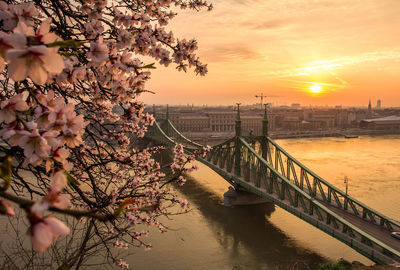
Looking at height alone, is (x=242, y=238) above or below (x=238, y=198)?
below

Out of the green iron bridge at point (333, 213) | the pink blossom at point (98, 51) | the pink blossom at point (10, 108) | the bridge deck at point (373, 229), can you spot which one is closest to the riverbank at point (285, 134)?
the green iron bridge at point (333, 213)

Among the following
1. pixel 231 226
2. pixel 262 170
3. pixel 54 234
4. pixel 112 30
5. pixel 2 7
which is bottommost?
pixel 231 226

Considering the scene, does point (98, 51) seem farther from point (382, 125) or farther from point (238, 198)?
point (382, 125)

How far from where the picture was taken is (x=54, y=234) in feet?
2.80

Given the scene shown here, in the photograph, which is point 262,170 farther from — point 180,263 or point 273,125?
point 273,125

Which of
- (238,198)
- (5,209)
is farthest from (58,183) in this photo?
(238,198)

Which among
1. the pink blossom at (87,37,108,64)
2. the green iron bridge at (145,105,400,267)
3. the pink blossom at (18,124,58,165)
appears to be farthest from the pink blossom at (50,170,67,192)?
the green iron bridge at (145,105,400,267)

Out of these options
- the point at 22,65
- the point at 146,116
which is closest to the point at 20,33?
the point at 22,65

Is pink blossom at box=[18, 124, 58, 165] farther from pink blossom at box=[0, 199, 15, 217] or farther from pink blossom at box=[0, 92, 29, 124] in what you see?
pink blossom at box=[0, 199, 15, 217]

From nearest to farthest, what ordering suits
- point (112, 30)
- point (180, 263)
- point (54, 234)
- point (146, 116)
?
point (54, 234)
point (112, 30)
point (146, 116)
point (180, 263)

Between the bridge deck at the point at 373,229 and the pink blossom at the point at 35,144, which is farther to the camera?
the bridge deck at the point at 373,229

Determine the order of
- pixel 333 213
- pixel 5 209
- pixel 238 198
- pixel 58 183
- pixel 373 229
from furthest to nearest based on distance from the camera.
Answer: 1. pixel 238 198
2. pixel 373 229
3. pixel 333 213
4. pixel 58 183
5. pixel 5 209

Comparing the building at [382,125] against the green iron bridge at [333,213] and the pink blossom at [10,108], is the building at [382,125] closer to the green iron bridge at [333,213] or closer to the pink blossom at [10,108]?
the green iron bridge at [333,213]

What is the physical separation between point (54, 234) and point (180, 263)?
1026 centimetres
